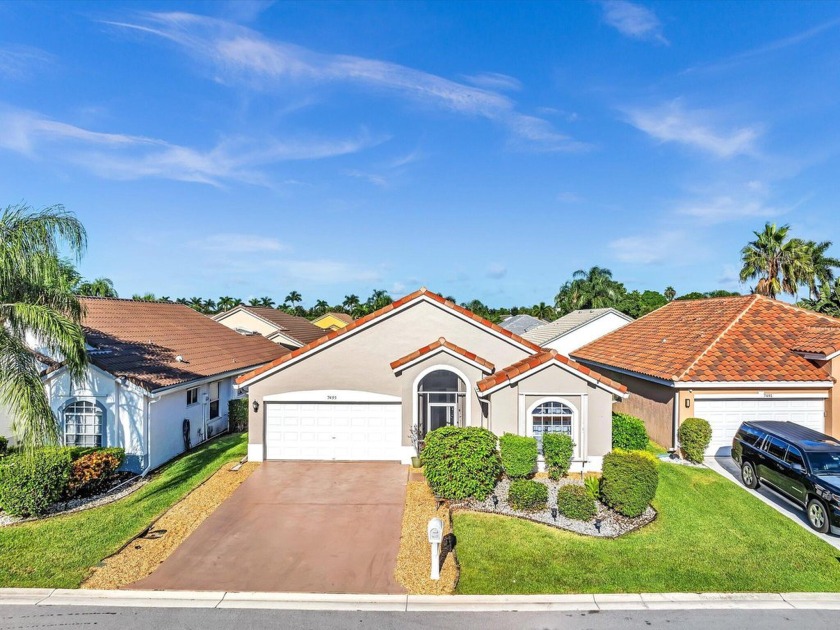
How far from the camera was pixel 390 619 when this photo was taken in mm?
8133

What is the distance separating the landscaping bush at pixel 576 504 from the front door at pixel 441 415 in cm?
537

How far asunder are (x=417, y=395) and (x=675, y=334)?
12.1 meters

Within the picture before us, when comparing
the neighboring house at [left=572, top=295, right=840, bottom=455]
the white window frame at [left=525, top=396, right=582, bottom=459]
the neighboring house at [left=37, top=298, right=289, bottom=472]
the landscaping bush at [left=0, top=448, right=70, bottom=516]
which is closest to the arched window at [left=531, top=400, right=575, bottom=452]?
the white window frame at [left=525, top=396, right=582, bottom=459]

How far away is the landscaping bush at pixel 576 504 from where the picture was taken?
1193 centimetres

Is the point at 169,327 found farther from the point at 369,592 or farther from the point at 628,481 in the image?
the point at 628,481

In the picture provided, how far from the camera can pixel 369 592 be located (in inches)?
352

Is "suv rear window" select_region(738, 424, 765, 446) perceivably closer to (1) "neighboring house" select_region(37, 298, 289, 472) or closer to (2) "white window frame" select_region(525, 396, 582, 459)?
(2) "white window frame" select_region(525, 396, 582, 459)

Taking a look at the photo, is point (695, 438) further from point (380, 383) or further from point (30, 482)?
point (30, 482)

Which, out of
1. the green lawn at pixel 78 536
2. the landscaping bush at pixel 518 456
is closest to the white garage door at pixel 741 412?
the landscaping bush at pixel 518 456

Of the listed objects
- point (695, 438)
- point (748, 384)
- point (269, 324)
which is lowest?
point (695, 438)

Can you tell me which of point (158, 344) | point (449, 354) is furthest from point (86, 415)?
point (449, 354)

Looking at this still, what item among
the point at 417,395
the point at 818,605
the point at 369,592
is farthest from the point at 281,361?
the point at 818,605

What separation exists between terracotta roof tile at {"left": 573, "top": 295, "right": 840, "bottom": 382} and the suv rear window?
88.4 inches

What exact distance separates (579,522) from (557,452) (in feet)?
10.1
